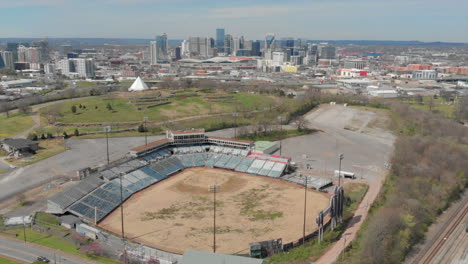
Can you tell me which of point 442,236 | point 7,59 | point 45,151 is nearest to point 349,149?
point 442,236

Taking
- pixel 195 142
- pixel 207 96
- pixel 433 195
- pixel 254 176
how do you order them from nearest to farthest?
pixel 433 195, pixel 254 176, pixel 195 142, pixel 207 96

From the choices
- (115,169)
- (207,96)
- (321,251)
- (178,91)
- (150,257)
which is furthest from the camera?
(178,91)

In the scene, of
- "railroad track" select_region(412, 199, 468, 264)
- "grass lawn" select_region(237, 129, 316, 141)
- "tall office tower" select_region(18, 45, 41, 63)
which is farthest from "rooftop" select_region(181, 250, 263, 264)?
"tall office tower" select_region(18, 45, 41, 63)

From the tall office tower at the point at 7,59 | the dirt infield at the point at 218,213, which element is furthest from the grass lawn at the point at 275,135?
the tall office tower at the point at 7,59

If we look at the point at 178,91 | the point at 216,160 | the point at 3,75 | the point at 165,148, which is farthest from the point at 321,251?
the point at 3,75

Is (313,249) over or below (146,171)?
below

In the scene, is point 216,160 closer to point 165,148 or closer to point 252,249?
point 165,148

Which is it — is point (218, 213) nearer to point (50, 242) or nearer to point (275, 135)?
point (50, 242)
